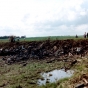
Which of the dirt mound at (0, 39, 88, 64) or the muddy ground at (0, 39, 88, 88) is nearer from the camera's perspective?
the muddy ground at (0, 39, 88, 88)

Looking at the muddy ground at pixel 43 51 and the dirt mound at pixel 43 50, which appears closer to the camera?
the muddy ground at pixel 43 51

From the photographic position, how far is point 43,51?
36.7 m

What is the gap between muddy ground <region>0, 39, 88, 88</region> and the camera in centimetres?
3206

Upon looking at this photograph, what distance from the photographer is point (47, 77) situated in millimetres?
19203

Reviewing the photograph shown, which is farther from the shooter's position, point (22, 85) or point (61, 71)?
point (61, 71)

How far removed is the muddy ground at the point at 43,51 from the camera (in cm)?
3206

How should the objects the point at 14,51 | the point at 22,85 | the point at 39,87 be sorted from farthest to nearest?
the point at 14,51, the point at 22,85, the point at 39,87

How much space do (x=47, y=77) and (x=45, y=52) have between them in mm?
16667

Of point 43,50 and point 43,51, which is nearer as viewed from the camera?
point 43,51

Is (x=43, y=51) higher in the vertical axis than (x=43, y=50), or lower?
lower

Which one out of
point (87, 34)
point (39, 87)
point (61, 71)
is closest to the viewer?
point (39, 87)

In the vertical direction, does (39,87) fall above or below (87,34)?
below

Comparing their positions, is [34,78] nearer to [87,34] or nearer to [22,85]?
[22,85]

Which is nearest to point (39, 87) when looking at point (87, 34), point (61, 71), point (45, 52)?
point (61, 71)
